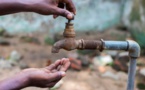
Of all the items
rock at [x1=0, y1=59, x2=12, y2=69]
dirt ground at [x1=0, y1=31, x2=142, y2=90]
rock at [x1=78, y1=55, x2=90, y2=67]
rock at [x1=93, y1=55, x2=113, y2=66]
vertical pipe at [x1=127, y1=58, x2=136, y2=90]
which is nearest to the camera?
vertical pipe at [x1=127, y1=58, x2=136, y2=90]

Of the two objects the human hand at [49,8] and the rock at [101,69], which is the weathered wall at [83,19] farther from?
the human hand at [49,8]

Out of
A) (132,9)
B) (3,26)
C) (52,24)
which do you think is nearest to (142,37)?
Answer: (132,9)

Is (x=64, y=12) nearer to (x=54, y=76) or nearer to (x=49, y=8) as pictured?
(x=49, y=8)

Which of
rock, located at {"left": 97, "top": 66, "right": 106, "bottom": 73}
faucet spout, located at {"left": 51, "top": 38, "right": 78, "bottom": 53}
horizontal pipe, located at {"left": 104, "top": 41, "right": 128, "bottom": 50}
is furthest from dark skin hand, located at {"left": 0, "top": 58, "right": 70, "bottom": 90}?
rock, located at {"left": 97, "top": 66, "right": 106, "bottom": 73}

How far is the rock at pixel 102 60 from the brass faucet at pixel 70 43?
6.26 ft

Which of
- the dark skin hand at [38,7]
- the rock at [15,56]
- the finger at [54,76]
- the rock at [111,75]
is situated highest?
the dark skin hand at [38,7]

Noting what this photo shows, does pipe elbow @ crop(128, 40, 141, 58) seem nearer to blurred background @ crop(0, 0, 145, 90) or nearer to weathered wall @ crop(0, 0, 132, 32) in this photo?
blurred background @ crop(0, 0, 145, 90)

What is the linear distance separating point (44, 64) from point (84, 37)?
0.98 m

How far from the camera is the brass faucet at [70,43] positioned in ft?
4.42

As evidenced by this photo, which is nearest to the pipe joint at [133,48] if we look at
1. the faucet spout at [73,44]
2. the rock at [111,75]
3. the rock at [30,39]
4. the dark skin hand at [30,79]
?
the faucet spout at [73,44]

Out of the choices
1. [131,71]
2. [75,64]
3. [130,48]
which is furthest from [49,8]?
[75,64]

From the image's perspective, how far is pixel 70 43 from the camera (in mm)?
1362

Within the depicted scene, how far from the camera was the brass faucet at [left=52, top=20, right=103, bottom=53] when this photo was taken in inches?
53.0

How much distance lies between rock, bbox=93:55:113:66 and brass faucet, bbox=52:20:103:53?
1.91 m
